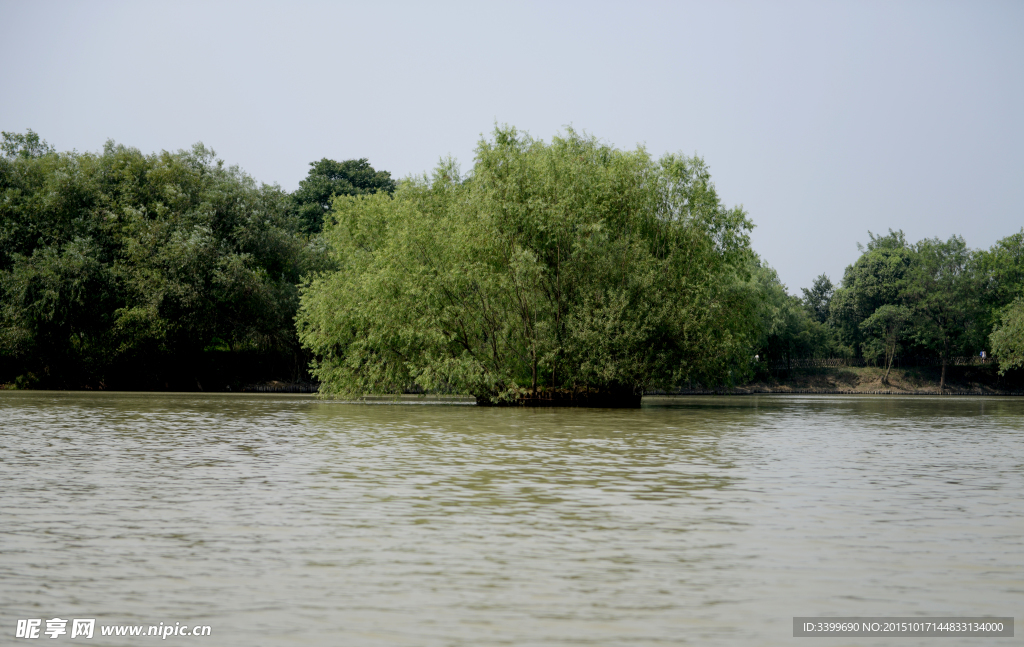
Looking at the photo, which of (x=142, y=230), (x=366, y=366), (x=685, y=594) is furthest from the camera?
(x=142, y=230)

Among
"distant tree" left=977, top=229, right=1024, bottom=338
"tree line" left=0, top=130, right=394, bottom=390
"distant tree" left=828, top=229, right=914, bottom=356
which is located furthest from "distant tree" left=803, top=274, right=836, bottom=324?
"tree line" left=0, top=130, right=394, bottom=390

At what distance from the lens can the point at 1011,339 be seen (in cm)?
8738

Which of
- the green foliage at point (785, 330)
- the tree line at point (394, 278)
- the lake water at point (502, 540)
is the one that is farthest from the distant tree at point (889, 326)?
the lake water at point (502, 540)

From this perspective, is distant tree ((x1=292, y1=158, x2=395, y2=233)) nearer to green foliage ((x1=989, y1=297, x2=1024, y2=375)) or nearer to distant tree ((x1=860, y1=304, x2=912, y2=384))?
distant tree ((x1=860, y1=304, x2=912, y2=384))

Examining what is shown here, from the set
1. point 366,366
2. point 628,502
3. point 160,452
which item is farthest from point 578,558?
point 366,366

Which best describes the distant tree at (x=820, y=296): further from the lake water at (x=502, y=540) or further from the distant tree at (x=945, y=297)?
the lake water at (x=502, y=540)

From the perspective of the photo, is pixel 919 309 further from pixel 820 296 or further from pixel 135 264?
pixel 135 264

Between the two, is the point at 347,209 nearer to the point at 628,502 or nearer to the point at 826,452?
the point at 826,452

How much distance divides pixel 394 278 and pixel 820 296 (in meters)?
103

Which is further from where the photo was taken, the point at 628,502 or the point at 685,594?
the point at 628,502

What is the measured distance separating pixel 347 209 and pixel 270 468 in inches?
1605

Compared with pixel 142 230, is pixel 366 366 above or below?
below

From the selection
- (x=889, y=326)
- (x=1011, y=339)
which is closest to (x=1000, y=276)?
(x=889, y=326)

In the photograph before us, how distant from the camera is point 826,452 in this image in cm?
2238
